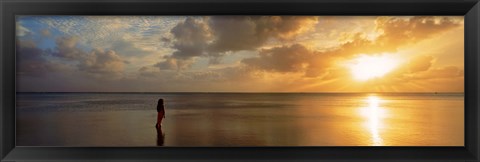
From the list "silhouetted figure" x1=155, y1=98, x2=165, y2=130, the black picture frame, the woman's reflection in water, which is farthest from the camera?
"silhouetted figure" x1=155, y1=98, x2=165, y2=130

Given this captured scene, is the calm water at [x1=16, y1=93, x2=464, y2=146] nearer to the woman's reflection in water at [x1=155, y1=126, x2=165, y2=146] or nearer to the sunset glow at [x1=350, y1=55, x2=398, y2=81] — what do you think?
the woman's reflection in water at [x1=155, y1=126, x2=165, y2=146]

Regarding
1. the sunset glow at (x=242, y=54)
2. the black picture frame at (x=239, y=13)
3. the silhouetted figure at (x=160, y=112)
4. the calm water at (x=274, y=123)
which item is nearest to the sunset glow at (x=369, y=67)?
the sunset glow at (x=242, y=54)

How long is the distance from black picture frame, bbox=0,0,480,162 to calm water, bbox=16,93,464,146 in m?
0.07

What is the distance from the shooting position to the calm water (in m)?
1.88

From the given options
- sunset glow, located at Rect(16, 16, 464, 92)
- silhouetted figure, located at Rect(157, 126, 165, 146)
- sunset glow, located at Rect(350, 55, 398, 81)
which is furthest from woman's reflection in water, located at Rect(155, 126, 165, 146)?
sunset glow, located at Rect(350, 55, 398, 81)

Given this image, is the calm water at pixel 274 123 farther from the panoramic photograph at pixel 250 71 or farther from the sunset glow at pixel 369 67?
the sunset glow at pixel 369 67

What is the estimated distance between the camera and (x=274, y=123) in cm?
212

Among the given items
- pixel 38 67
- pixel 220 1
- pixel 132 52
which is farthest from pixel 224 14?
pixel 38 67

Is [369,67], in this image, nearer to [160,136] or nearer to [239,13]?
[239,13]

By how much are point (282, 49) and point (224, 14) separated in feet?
1.40

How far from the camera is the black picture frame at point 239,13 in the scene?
1.70 metres

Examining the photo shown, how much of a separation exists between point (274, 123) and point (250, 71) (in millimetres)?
308

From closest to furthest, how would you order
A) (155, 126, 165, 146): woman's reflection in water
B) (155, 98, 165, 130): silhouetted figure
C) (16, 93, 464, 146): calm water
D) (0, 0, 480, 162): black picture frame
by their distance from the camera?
1. (0, 0, 480, 162): black picture frame
2. (16, 93, 464, 146): calm water
3. (155, 126, 165, 146): woman's reflection in water
4. (155, 98, 165, 130): silhouetted figure

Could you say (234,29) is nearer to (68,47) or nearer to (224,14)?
(224,14)
